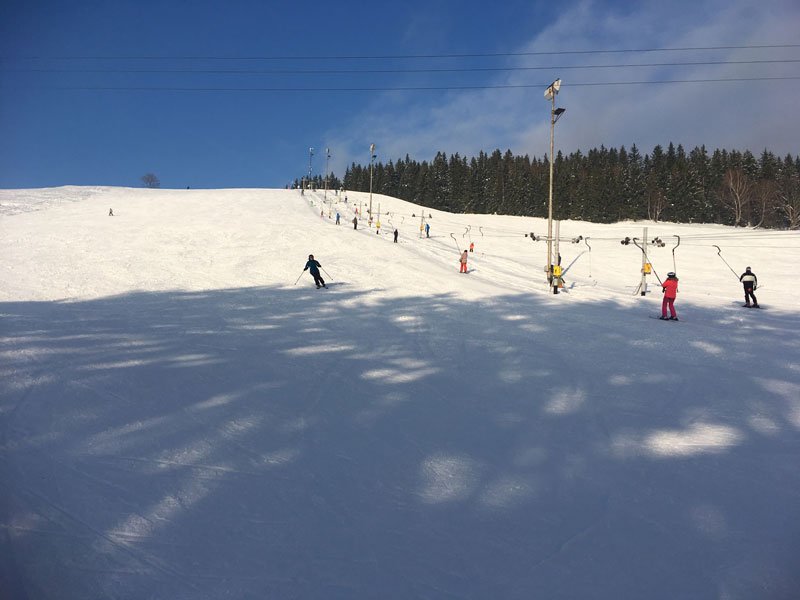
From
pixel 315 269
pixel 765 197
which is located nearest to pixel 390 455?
pixel 315 269

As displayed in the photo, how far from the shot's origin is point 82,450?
3.95 metres

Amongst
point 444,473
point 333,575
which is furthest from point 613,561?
point 333,575

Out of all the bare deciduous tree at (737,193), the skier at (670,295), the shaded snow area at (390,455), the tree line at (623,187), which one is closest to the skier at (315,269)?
the shaded snow area at (390,455)

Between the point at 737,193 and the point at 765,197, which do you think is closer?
the point at 765,197

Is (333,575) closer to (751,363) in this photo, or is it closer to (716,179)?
(751,363)

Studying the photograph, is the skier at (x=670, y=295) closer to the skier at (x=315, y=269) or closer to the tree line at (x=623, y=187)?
the skier at (x=315, y=269)

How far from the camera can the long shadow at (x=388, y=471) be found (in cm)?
274

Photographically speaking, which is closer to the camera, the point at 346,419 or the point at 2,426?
the point at 2,426

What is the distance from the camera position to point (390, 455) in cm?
411

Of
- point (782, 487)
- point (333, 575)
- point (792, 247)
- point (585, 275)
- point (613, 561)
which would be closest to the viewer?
point (333, 575)

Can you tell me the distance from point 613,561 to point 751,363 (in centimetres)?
685

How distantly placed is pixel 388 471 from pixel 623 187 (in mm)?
85144

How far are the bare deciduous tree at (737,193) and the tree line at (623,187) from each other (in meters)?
0.14

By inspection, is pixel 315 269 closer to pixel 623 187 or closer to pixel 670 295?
pixel 670 295
